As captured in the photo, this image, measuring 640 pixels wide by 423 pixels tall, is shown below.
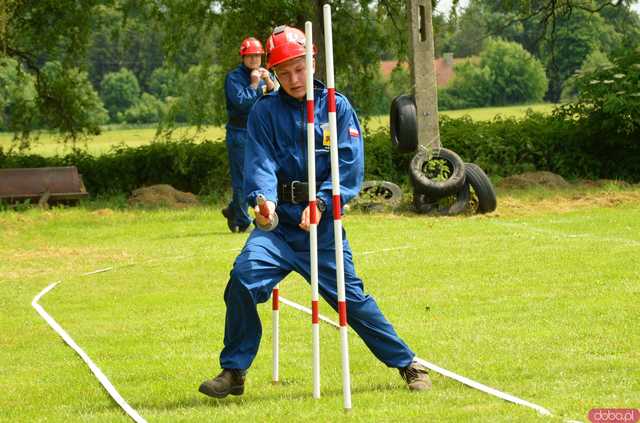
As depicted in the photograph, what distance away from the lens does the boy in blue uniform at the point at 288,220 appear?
257 inches

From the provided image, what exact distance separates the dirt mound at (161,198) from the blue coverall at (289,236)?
49.7ft

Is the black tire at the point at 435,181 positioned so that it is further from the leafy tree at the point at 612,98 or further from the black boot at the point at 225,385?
the black boot at the point at 225,385

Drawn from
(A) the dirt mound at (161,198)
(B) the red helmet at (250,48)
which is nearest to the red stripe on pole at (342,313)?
(B) the red helmet at (250,48)

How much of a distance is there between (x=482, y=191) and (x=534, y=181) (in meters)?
4.21

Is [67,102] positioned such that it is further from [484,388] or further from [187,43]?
[484,388]

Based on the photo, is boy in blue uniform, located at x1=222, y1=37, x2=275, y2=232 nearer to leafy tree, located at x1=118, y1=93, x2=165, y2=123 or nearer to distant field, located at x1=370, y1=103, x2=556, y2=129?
distant field, located at x1=370, y1=103, x2=556, y2=129

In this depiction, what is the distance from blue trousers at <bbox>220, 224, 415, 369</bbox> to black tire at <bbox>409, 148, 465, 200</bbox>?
11.3 meters

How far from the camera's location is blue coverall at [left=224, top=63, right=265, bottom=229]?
46.7 feet

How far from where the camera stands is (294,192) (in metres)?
6.65

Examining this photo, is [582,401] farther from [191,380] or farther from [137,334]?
[137,334]

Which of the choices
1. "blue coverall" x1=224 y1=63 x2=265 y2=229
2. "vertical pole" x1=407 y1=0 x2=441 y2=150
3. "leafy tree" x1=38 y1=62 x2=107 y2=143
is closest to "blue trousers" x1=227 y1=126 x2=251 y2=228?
"blue coverall" x1=224 y1=63 x2=265 y2=229

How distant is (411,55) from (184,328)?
1087 cm

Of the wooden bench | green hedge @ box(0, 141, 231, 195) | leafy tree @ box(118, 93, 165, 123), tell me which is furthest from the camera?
leafy tree @ box(118, 93, 165, 123)

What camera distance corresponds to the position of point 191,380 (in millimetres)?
7453
